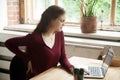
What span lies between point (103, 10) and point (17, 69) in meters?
1.69

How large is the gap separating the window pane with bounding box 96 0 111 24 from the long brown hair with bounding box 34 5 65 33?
1191 millimetres

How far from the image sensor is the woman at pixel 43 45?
2053mm

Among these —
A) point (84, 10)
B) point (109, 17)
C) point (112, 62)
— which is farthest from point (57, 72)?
point (109, 17)

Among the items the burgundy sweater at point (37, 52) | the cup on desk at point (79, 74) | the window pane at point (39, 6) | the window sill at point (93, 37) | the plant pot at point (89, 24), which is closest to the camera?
the cup on desk at point (79, 74)

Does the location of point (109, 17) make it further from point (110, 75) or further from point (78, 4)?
point (110, 75)

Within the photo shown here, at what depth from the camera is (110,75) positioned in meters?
1.87

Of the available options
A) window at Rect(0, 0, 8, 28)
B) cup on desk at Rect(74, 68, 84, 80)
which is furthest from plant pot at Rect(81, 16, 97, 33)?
cup on desk at Rect(74, 68, 84, 80)

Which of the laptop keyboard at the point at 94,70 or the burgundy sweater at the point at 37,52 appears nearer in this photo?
the laptop keyboard at the point at 94,70

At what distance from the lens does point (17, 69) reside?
6.12 feet

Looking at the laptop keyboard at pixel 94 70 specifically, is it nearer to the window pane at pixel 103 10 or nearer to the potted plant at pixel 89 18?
the potted plant at pixel 89 18

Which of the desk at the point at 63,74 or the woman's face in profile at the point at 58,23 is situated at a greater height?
the woman's face in profile at the point at 58,23

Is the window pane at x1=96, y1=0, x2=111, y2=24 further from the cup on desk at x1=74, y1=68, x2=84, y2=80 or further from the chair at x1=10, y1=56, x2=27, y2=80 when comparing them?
the cup on desk at x1=74, y1=68, x2=84, y2=80

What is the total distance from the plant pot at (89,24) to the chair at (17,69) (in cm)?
123

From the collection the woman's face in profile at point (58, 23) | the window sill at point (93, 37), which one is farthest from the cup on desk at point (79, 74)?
the window sill at point (93, 37)
